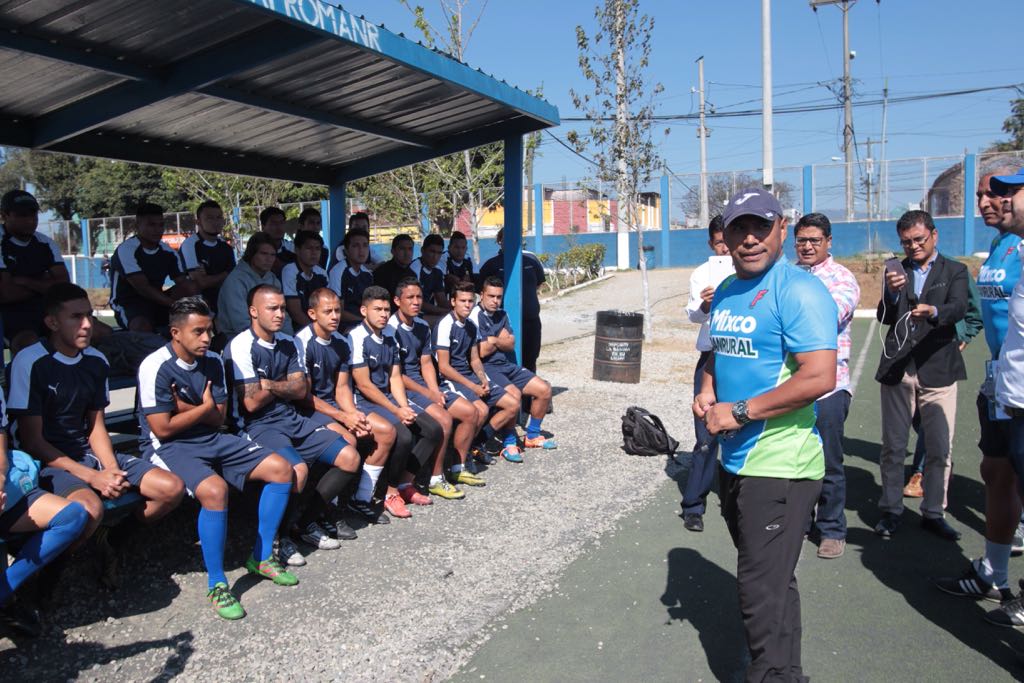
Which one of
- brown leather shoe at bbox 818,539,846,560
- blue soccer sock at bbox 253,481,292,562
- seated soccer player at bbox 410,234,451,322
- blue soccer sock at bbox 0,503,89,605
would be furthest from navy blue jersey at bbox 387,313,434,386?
brown leather shoe at bbox 818,539,846,560

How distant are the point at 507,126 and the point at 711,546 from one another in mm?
4750

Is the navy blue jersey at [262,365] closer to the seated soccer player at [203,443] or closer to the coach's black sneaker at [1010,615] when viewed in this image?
the seated soccer player at [203,443]

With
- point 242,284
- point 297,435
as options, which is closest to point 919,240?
point 297,435

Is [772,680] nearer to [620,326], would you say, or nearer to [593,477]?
[593,477]

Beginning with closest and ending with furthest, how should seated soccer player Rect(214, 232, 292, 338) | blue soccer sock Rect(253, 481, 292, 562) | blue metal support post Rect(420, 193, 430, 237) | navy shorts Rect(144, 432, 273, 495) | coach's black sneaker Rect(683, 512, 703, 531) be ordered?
navy shorts Rect(144, 432, 273, 495)
blue soccer sock Rect(253, 481, 292, 562)
coach's black sneaker Rect(683, 512, 703, 531)
seated soccer player Rect(214, 232, 292, 338)
blue metal support post Rect(420, 193, 430, 237)

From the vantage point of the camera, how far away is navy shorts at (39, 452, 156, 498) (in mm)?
3725

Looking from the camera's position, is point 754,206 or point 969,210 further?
point 969,210

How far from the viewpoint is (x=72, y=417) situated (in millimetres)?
4027

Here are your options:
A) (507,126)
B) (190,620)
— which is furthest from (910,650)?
(507,126)

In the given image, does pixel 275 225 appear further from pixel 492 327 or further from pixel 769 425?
pixel 769 425

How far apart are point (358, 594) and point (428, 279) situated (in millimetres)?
4404

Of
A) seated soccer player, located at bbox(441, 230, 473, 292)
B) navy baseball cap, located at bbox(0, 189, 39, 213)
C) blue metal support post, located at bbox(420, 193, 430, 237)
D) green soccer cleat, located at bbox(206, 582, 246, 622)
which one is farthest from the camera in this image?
blue metal support post, located at bbox(420, 193, 430, 237)

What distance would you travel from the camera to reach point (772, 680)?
2.78 metres

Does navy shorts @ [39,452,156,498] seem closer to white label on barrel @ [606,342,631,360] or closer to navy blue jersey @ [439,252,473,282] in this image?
navy blue jersey @ [439,252,473,282]
